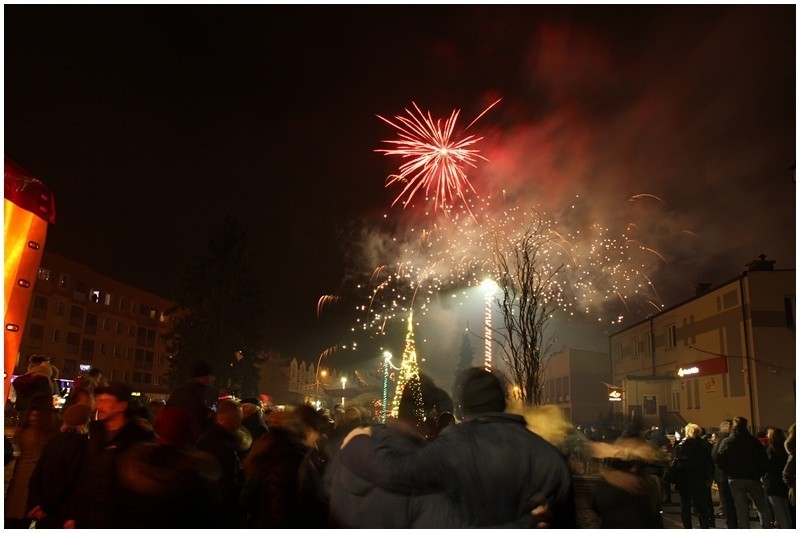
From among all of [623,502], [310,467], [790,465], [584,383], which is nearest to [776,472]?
[790,465]

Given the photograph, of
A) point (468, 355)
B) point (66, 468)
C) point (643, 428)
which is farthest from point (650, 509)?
point (468, 355)

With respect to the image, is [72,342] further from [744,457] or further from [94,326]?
[744,457]

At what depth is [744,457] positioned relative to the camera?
35.0 feet

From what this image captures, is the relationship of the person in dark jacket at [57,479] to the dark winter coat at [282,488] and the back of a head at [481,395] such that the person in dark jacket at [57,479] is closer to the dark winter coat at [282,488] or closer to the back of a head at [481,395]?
the dark winter coat at [282,488]

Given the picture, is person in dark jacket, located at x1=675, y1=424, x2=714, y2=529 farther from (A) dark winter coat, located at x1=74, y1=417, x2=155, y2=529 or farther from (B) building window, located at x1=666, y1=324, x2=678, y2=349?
A: (B) building window, located at x1=666, y1=324, x2=678, y2=349

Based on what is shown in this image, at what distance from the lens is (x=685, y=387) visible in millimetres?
40688

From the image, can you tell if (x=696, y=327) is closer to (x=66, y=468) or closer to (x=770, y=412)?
(x=770, y=412)

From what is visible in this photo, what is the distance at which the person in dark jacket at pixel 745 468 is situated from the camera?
10.6m

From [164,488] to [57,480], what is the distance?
1989 millimetres

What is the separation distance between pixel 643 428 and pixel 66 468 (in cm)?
540

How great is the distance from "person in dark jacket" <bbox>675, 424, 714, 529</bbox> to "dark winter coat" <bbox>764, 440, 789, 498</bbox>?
3.80 ft

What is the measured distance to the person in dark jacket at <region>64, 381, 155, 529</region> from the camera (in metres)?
4.37

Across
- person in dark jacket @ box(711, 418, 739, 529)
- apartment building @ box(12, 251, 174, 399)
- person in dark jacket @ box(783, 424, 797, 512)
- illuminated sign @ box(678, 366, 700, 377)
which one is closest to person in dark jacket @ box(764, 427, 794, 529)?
person in dark jacket @ box(783, 424, 797, 512)

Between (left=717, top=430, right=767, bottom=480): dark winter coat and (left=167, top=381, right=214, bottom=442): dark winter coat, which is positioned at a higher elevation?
(left=167, top=381, right=214, bottom=442): dark winter coat
